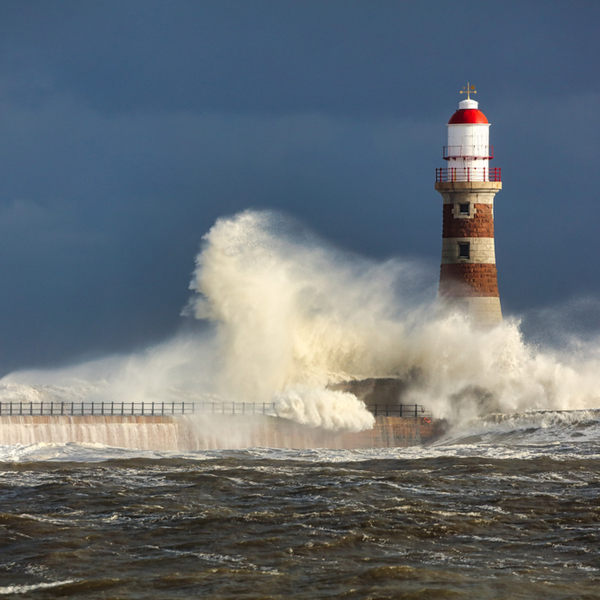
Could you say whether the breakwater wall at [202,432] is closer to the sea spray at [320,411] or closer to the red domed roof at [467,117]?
the sea spray at [320,411]

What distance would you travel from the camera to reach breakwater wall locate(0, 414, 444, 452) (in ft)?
95.4

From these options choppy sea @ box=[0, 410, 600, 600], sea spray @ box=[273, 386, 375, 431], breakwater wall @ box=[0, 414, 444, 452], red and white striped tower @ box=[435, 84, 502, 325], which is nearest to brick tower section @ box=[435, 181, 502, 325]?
red and white striped tower @ box=[435, 84, 502, 325]

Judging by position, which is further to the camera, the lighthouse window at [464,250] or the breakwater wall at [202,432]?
the lighthouse window at [464,250]

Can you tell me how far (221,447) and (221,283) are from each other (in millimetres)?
10165

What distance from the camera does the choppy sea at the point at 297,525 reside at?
45.5 feet

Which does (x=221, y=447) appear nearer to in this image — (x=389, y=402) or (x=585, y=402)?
(x=389, y=402)

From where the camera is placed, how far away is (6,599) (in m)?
13.0

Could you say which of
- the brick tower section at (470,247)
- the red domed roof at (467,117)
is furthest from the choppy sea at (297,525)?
the red domed roof at (467,117)

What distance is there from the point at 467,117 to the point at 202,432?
1466 centimetres

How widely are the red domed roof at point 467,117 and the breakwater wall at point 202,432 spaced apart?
10503 millimetres

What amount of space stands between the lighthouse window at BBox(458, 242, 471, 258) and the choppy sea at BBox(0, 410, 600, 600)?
31.8 feet

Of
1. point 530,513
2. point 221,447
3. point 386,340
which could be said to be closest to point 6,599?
point 530,513

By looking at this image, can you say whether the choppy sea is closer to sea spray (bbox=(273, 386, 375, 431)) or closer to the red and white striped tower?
sea spray (bbox=(273, 386, 375, 431))

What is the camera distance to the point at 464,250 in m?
36.2
